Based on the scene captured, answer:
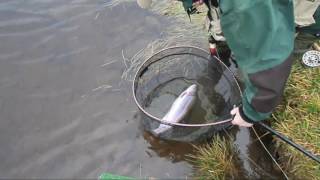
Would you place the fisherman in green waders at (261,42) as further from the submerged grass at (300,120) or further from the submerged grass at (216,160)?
the submerged grass at (216,160)

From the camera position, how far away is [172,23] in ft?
18.1

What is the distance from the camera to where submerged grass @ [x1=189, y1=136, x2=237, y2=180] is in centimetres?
355

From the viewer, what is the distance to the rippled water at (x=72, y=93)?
3.87 meters

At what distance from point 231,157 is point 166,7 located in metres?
2.84

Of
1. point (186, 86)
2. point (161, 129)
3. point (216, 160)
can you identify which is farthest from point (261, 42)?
point (186, 86)

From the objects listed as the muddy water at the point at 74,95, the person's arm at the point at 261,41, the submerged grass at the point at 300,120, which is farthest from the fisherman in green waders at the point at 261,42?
the muddy water at the point at 74,95

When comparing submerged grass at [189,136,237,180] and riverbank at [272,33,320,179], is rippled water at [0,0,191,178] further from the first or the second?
riverbank at [272,33,320,179]

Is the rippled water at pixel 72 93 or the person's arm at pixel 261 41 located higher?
the person's arm at pixel 261 41

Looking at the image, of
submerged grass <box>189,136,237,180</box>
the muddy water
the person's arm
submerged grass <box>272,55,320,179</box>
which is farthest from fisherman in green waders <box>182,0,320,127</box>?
the muddy water

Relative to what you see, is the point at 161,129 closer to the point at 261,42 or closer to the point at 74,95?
the point at 74,95

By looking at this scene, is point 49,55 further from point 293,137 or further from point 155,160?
point 293,137

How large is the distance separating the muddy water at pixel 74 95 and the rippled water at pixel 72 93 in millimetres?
10

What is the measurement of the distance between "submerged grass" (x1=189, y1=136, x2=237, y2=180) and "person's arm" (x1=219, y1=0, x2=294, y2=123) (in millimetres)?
1132

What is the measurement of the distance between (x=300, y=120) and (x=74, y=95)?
8.11 ft
